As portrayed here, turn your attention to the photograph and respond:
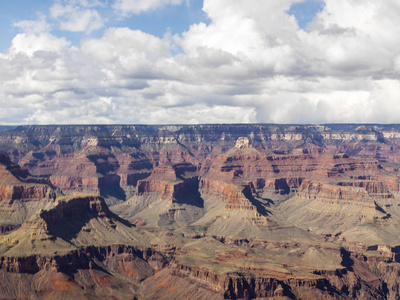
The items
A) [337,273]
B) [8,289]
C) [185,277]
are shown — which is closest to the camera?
[8,289]

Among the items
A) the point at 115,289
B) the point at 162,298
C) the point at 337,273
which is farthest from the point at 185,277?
the point at 337,273

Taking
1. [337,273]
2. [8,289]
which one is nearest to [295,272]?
[337,273]

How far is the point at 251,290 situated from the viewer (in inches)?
6708

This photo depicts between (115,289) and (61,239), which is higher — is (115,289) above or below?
below

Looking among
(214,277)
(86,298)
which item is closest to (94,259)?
(86,298)

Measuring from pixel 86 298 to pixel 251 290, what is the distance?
48.5 meters

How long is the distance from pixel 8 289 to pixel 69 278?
18.4 metres

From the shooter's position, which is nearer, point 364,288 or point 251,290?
point 251,290

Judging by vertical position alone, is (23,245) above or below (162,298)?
above

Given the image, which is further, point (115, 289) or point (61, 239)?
point (61, 239)

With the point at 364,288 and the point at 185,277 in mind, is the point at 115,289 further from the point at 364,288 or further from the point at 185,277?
the point at 364,288

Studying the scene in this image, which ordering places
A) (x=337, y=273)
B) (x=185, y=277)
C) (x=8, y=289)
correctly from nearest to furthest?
1. (x=8, y=289)
2. (x=185, y=277)
3. (x=337, y=273)

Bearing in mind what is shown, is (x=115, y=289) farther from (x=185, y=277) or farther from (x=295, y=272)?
(x=295, y=272)

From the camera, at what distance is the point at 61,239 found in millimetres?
197125
